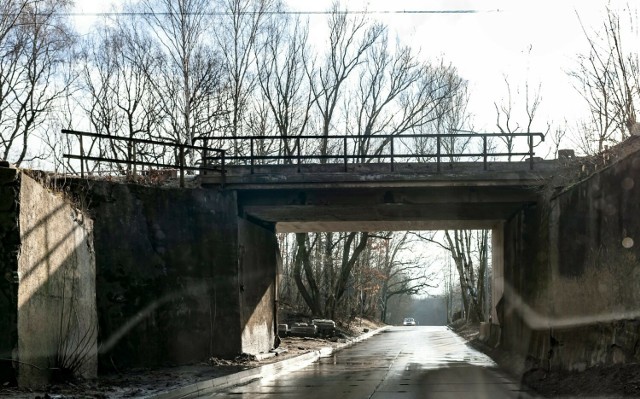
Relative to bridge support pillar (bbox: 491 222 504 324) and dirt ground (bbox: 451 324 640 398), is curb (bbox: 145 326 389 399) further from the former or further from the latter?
bridge support pillar (bbox: 491 222 504 324)

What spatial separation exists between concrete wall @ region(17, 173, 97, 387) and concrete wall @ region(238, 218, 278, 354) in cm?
722

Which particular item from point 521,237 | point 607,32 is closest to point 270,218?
point 521,237

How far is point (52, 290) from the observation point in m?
13.2

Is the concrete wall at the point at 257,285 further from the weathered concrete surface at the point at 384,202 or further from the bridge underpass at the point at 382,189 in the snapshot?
the weathered concrete surface at the point at 384,202

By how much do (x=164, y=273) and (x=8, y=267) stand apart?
7.78m

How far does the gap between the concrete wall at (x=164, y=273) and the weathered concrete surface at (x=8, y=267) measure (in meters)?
5.06

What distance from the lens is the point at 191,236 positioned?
20.5m

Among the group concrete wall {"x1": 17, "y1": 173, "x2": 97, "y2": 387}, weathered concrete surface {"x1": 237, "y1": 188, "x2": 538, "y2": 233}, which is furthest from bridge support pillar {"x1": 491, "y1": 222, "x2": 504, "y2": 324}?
concrete wall {"x1": 17, "y1": 173, "x2": 97, "y2": 387}

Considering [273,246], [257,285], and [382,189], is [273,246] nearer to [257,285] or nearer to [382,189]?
[257,285]

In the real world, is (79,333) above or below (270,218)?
below

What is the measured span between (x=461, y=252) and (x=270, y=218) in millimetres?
31603

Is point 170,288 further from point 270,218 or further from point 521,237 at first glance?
point 521,237

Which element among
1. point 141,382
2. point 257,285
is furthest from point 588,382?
point 257,285

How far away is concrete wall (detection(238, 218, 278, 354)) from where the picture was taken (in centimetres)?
2227
